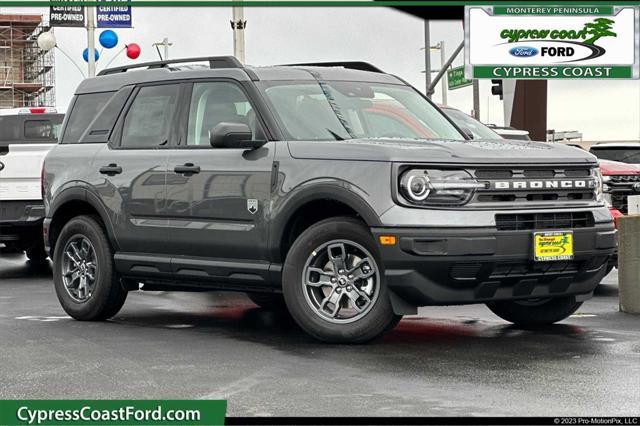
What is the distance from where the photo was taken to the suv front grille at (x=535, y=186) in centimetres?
848

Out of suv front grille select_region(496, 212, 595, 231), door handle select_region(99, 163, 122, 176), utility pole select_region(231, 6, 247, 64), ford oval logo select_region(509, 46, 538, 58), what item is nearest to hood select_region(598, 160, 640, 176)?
suv front grille select_region(496, 212, 595, 231)

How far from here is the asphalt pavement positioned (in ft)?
21.7

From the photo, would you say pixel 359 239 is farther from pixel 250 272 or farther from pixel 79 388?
pixel 79 388

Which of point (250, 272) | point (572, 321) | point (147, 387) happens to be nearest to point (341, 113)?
point (250, 272)

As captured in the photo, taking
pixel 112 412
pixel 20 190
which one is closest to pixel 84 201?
pixel 112 412

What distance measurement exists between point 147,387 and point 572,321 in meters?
4.15

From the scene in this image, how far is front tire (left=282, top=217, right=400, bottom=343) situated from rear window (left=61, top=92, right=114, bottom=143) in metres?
2.90

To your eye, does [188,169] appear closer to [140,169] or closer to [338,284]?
[140,169]

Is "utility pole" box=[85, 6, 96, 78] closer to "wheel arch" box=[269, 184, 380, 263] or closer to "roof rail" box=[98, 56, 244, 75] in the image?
"roof rail" box=[98, 56, 244, 75]

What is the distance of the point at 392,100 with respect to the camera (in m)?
10.1

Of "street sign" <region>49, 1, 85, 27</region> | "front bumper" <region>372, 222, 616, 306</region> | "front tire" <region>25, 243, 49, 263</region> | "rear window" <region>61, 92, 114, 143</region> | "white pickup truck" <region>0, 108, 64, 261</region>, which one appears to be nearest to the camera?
"front bumper" <region>372, 222, 616, 306</region>

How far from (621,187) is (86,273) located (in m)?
5.46

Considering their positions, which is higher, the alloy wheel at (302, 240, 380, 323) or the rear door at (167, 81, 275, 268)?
the rear door at (167, 81, 275, 268)

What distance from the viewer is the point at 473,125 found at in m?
13.8
